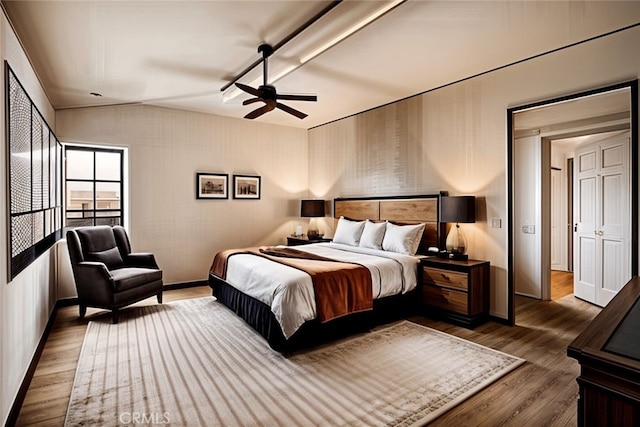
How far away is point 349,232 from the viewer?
524cm

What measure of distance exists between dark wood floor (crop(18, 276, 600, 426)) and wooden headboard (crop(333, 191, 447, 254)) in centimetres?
109

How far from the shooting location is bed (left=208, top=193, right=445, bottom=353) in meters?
3.03

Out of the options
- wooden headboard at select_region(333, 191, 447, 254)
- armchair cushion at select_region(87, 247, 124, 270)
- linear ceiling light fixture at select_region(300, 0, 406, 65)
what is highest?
linear ceiling light fixture at select_region(300, 0, 406, 65)

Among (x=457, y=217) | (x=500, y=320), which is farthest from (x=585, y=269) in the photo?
(x=457, y=217)

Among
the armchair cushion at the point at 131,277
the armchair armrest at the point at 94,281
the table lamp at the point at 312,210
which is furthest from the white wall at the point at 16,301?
the table lamp at the point at 312,210

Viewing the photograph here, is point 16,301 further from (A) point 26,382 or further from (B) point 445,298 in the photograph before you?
(B) point 445,298

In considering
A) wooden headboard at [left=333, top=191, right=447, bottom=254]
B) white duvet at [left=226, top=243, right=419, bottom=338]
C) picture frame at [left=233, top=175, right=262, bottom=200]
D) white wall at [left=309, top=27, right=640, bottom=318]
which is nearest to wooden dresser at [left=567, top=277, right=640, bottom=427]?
white duvet at [left=226, top=243, right=419, bottom=338]

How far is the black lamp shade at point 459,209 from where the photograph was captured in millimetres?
3879

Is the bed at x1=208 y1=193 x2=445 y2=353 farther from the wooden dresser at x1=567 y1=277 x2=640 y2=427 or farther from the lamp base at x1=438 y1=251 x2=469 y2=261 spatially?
the wooden dresser at x1=567 y1=277 x2=640 y2=427

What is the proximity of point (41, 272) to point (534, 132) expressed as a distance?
6.37 meters

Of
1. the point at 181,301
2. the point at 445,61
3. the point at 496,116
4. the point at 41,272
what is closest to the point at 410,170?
the point at 496,116

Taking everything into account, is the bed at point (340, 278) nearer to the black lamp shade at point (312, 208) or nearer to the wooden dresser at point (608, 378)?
the black lamp shade at point (312, 208)

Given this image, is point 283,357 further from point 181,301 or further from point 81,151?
Result: point 81,151

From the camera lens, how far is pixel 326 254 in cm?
438
